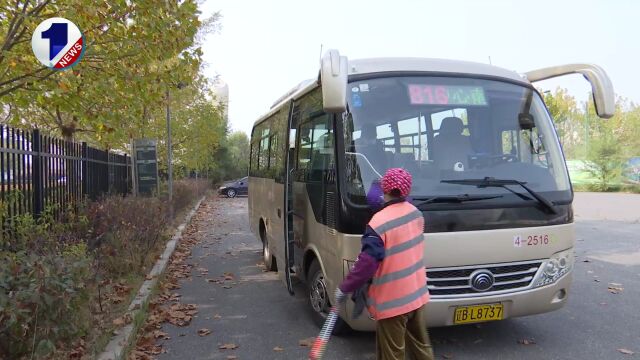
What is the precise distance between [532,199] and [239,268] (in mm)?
6040

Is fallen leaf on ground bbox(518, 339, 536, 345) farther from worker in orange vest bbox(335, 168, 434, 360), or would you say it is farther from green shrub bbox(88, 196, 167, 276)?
green shrub bbox(88, 196, 167, 276)

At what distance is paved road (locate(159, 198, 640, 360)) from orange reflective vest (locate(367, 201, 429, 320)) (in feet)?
4.39

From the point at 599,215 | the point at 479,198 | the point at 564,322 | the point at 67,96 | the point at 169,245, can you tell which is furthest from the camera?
the point at 599,215

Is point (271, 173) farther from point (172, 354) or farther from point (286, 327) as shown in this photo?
Result: point (172, 354)

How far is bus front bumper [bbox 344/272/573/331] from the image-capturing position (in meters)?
4.21

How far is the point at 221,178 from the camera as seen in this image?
151 ft

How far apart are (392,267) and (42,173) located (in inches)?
227

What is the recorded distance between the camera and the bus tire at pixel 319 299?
5141 millimetres

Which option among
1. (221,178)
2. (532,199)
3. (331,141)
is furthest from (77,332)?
(221,178)

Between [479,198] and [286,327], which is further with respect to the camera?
[286,327]

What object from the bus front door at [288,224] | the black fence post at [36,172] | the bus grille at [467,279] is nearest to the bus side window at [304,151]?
the bus front door at [288,224]

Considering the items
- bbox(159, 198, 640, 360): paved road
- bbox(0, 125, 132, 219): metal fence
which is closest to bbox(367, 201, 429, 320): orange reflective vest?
bbox(159, 198, 640, 360): paved road

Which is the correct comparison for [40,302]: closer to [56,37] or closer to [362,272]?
[362,272]

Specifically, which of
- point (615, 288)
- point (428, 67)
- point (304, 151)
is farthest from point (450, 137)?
point (615, 288)
